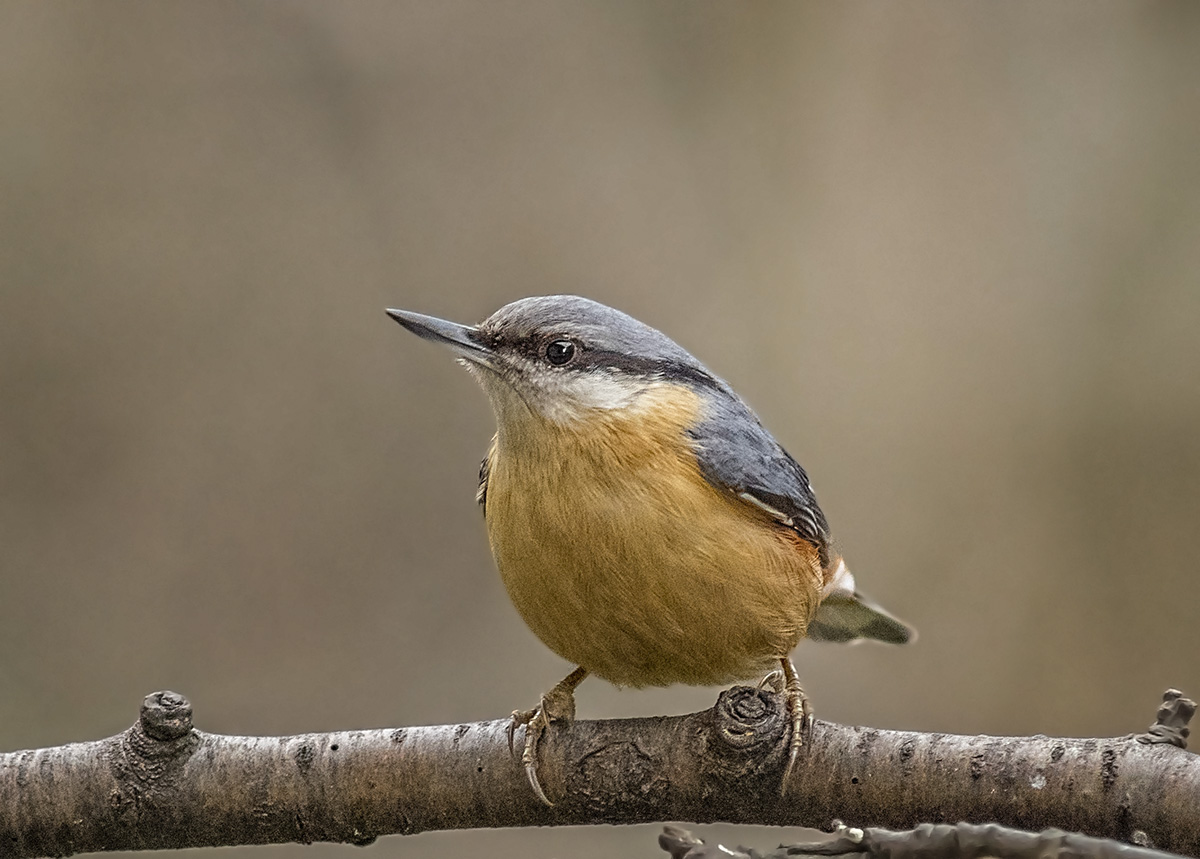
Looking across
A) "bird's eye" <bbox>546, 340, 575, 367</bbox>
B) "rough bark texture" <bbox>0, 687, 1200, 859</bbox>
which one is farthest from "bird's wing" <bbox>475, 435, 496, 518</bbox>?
"rough bark texture" <bbox>0, 687, 1200, 859</bbox>

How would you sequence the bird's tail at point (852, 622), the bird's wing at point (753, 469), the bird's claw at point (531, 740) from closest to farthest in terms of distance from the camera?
the bird's claw at point (531, 740) → the bird's wing at point (753, 469) → the bird's tail at point (852, 622)

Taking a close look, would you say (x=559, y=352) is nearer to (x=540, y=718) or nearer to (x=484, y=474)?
(x=484, y=474)

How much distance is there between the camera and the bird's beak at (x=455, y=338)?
2.52 meters

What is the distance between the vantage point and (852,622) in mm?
3170

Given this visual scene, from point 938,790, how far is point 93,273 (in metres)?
3.93

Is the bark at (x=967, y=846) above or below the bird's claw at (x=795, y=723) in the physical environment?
below

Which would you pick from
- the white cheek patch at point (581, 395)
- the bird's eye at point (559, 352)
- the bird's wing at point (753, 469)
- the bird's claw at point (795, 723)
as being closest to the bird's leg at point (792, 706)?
the bird's claw at point (795, 723)

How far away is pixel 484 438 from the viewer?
4738 millimetres

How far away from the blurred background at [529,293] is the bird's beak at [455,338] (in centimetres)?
218

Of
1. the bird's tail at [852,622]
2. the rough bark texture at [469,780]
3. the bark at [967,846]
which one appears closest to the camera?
the bark at [967,846]

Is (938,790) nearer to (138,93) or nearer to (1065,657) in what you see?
(1065,657)

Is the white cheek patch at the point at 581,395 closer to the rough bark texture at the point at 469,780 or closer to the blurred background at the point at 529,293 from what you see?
the rough bark texture at the point at 469,780

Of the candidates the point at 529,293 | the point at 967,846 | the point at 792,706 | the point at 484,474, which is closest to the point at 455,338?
the point at 484,474

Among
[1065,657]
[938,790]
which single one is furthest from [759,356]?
[938,790]
